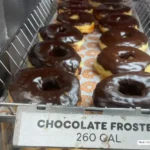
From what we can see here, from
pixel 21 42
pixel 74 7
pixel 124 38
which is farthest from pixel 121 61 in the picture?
pixel 74 7

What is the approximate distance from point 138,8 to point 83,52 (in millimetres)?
917

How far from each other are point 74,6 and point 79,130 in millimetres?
1581

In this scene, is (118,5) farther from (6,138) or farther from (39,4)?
(6,138)

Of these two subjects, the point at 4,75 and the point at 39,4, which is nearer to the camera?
the point at 4,75

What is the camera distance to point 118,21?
1797 mm

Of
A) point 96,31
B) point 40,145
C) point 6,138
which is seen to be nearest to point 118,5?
point 96,31

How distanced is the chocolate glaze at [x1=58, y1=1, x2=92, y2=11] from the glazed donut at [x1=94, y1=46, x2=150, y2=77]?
757 millimetres

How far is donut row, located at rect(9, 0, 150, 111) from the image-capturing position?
96cm

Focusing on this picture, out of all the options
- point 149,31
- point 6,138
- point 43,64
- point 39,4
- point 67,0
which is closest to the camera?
point 6,138

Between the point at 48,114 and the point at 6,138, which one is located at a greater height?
the point at 48,114

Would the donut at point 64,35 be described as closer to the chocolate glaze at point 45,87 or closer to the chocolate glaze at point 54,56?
the chocolate glaze at point 54,56

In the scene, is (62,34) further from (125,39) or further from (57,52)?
(125,39)

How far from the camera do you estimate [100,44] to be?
1.61 meters

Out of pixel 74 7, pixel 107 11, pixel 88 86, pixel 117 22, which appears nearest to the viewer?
pixel 88 86
